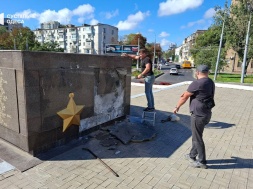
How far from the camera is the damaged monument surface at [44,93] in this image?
11.2ft

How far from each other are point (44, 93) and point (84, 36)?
7393 centimetres

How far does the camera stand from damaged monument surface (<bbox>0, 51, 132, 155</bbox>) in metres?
3.42

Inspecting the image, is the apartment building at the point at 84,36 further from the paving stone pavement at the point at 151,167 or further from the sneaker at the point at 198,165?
the sneaker at the point at 198,165

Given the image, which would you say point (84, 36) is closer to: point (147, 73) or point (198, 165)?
point (147, 73)

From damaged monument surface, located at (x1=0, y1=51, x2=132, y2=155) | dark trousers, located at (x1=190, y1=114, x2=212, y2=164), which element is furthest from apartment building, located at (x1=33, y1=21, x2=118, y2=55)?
dark trousers, located at (x1=190, y1=114, x2=212, y2=164)

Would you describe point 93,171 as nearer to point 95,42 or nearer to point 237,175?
point 237,175

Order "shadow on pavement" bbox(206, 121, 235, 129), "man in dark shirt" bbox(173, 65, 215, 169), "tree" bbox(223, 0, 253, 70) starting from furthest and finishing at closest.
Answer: "tree" bbox(223, 0, 253, 70)
"shadow on pavement" bbox(206, 121, 235, 129)
"man in dark shirt" bbox(173, 65, 215, 169)

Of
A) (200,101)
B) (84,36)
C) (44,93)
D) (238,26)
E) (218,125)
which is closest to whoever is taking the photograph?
(200,101)

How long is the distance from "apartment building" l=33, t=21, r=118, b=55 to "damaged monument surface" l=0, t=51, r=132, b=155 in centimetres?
6061

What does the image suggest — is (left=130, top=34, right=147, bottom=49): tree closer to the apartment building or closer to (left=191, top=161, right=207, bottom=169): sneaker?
the apartment building

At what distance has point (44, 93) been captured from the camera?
12.0 feet

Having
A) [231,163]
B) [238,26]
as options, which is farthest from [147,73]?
[238,26]

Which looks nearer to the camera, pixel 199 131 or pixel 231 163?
pixel 199 131

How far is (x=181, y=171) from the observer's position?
341 cm
